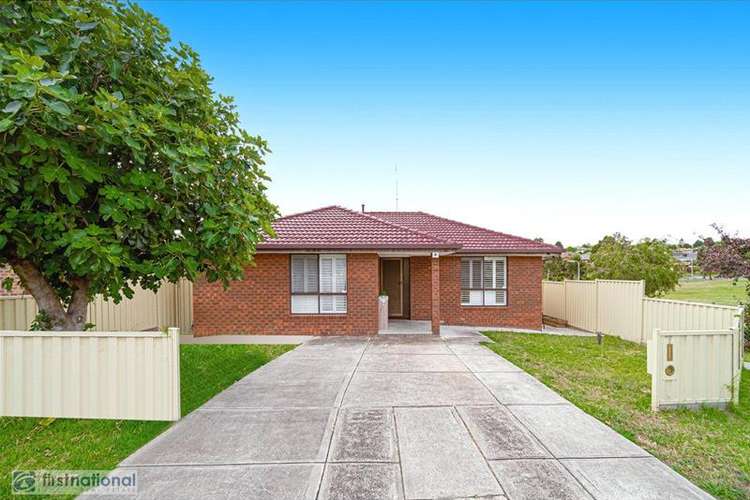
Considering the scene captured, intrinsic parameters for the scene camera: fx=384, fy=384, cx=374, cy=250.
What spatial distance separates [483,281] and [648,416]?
872cm

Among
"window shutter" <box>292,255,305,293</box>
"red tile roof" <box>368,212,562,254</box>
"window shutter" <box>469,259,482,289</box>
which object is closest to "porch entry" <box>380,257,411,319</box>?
"red tile roof" <box>368,212,562,254</box>

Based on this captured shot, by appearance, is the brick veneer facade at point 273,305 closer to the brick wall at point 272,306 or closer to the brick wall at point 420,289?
the brick wall at point 272,306

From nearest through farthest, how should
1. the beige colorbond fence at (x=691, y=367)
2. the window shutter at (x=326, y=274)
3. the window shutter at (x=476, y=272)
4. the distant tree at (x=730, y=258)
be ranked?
the beige colorbond fence at (x=691, y=367), the distant tree at (x=730, y=258), the window shutter at (x=326, y=274), the window shutter at (x=476, y=272)

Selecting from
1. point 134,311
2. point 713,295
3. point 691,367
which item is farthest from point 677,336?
point 713,295

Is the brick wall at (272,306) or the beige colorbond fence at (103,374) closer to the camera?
the beige colorbond fence at (103,374)

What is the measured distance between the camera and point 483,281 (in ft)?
44.5

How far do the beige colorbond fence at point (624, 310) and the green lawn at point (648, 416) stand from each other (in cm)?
113

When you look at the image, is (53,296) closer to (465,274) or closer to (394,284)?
(394,284)

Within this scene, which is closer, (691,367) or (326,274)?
(691,367)

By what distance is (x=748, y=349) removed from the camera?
9.38 metres

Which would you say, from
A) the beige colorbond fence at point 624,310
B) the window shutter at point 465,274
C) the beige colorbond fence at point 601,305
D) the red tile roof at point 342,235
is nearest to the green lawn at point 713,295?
the beige colorbond fence at point 601,305

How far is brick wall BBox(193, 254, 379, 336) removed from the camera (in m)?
11.2

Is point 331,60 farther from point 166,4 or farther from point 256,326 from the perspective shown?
point 256,326

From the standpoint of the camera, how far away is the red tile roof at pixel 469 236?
1320 centimetres
